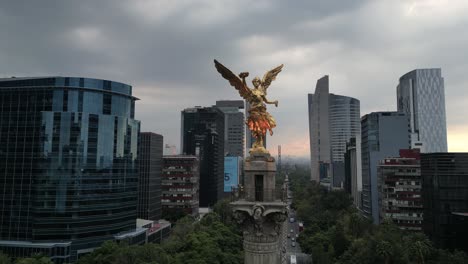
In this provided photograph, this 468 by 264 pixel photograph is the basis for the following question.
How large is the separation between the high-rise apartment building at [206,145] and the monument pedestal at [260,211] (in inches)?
3950

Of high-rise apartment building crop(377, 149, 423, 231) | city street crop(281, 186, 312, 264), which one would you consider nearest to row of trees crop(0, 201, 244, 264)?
city street crop(281, 186, 312, 264)

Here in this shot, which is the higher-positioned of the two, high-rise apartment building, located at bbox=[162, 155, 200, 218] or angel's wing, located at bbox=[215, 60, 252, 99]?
angel's wing, located at bbox=[215, 60, 252, 99]

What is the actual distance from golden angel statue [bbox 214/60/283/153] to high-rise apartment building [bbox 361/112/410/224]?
263 feet

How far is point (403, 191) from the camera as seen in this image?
74.6m

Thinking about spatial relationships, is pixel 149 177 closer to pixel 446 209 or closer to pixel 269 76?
pixel 446 209

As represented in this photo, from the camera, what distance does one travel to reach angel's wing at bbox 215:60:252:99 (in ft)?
62.2

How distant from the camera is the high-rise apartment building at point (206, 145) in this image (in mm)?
123188

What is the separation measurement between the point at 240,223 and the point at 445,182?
54972 mm

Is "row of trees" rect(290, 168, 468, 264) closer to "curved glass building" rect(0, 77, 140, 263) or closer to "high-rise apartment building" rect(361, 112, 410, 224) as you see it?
"high-rise apartment building" rect(361, 112, 410, 224)

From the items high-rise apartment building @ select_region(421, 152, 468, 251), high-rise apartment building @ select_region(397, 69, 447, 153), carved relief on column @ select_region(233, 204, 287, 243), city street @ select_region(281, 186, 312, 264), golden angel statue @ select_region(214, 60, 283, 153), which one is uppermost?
high-rise apartment building @ select_region(397, 69, 447, 153)

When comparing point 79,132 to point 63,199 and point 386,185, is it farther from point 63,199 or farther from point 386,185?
point 386,185

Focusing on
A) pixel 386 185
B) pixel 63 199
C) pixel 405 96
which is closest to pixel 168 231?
Result: pixel 63 199

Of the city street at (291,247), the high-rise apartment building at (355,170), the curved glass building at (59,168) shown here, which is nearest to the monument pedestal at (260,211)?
the city street at (291,247)

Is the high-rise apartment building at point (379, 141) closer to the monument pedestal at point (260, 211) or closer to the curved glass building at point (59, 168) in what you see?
the curved glass building at point (59, 168)
